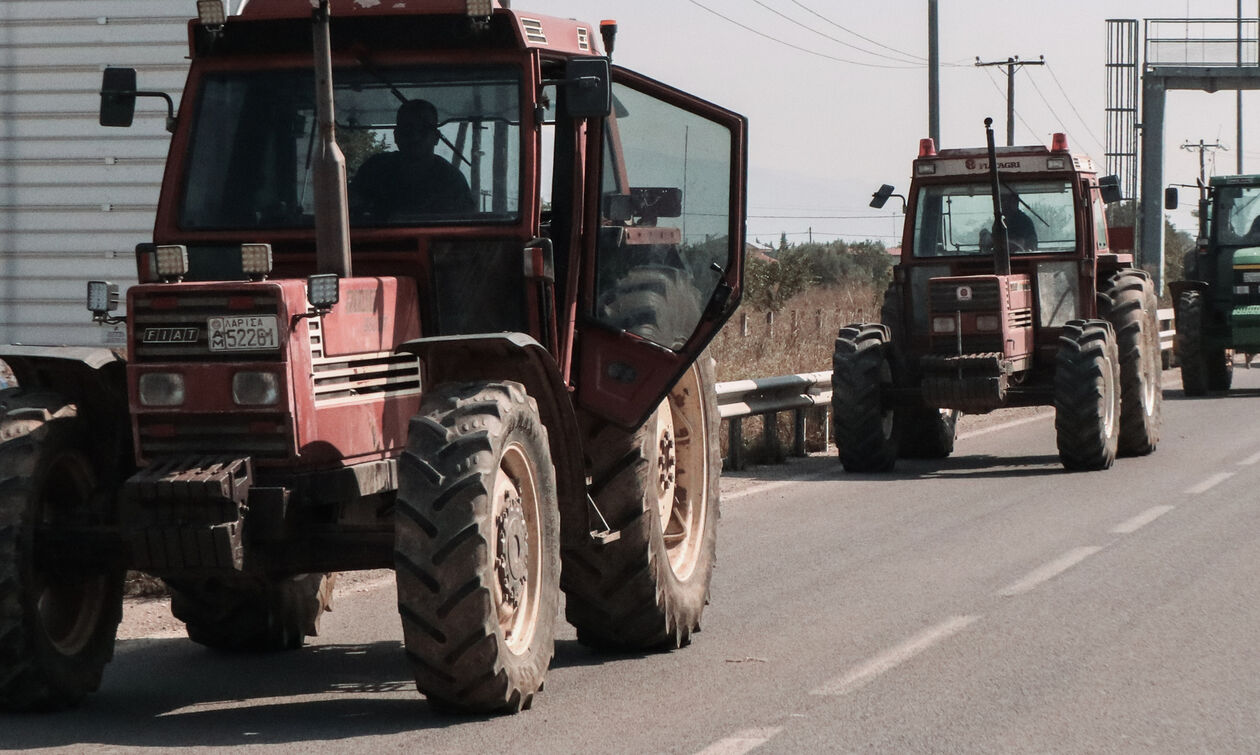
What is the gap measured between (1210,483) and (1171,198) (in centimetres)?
1173

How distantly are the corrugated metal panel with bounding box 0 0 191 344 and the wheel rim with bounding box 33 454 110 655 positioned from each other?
6.13 metres

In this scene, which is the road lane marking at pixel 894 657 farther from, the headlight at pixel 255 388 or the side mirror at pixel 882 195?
the side mirror at pixel 882 195

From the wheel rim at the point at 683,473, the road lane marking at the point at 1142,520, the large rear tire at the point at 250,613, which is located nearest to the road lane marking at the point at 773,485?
the road lane marking at the point at 1142,520

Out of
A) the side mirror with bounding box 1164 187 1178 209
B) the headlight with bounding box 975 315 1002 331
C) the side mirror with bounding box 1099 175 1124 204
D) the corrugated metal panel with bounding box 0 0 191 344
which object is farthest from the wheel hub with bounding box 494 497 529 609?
the side mirror with bounding box 1164 187 1178 209

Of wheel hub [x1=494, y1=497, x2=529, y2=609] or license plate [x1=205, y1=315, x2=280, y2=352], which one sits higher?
license plate [x1=205, y1=315, x2=280, y2=352]

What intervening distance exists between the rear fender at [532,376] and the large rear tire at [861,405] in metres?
8.35

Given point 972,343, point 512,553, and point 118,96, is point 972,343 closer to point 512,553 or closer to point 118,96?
point 118,96

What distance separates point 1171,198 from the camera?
25.2m

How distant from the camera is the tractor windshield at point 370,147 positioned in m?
7.43

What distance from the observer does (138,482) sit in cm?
623

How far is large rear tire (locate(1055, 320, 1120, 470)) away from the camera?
15258 mm

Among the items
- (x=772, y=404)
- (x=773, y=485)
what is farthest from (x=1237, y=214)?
(x=773, y=485)

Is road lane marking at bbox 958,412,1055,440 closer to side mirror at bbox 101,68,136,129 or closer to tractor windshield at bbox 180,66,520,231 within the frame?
tractor windshield at bbox 180,66,520,231

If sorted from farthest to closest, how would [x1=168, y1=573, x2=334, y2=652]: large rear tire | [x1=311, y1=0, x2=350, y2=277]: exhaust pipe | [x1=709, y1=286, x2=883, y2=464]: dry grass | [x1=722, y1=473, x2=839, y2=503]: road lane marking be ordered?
[x1=709, y1=286, x2=883, y2=464]: dry grass
[x1=722, y1=473, x2=839, y2=503]: road lane marking
[x1=168, y1=573, x2=334, y2=652]: large rear tire
[x1=311, y1=0, x2=350, y2=277]: exhaust pipe
